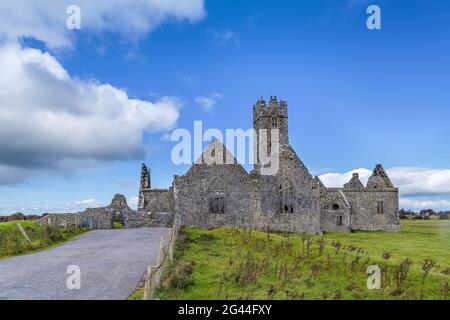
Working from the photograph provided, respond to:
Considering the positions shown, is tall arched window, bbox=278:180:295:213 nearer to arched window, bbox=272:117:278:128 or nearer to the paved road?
arched window, bbox=272:117:278:128

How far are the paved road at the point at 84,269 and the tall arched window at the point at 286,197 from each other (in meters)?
16.9

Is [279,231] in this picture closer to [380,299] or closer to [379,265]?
[379,265]

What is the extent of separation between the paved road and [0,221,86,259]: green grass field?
4.75 feet

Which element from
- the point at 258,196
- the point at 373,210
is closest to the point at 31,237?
the point at 258,196

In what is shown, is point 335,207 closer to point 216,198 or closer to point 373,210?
point 373,210

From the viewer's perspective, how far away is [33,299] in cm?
1583

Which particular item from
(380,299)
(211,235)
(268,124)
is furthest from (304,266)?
(268,124)

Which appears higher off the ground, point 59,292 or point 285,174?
point 285,174

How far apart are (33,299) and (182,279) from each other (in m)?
5.74

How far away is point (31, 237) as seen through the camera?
1259 inches

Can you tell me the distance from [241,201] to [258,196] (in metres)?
1.85

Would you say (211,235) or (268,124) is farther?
(268,124)

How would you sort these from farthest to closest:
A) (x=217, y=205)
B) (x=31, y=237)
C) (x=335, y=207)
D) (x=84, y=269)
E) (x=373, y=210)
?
1. (x=373, y=210)
2. (x=335, y=207)
3. (x=217, y=205)
4. (x=31, y=237)
5. (x=84, y=269)

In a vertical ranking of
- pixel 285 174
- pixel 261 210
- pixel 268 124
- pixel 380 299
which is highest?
pixel 268 124
